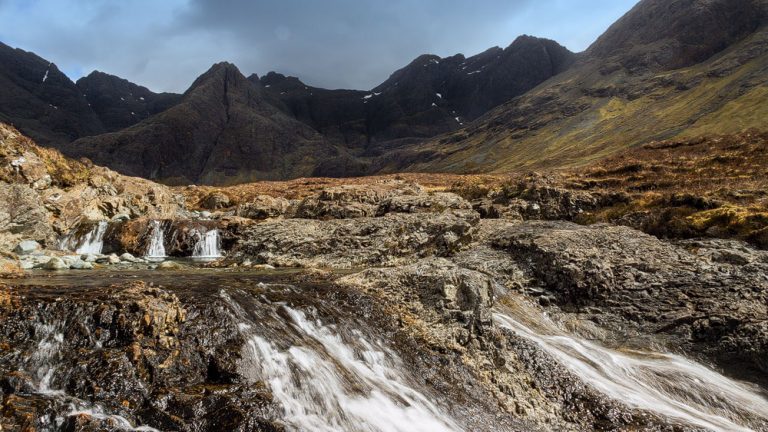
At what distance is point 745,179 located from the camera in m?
37.8

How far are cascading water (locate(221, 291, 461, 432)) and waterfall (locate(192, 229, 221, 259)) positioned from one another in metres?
23.6

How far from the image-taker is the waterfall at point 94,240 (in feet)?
106

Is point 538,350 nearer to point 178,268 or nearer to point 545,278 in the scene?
point 545,278

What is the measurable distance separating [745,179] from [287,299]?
145 feet

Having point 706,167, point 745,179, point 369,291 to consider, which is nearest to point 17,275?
point 369,291

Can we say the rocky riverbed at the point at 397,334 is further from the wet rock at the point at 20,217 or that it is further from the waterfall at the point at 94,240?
the waterfall at the point at 94,240

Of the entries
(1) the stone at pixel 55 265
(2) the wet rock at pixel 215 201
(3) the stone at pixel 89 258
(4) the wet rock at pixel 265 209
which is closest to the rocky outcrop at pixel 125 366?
(1) the stone at pixel 55 265

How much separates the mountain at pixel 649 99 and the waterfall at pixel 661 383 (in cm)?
9602

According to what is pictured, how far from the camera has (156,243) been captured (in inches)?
1345

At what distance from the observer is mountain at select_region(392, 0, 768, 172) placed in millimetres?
107750

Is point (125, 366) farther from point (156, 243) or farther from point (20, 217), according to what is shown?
point (156, 243)

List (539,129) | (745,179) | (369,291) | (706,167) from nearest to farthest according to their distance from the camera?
1. (369,291)
2. (745,179)
3. (706,167)
4. (539,129)

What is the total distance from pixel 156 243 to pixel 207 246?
13.2 ft

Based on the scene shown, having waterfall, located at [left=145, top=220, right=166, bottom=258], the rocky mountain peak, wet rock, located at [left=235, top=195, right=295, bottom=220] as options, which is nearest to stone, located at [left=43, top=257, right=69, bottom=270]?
waterfall, located at [left=145, top=220, right=166, bottom=258]
